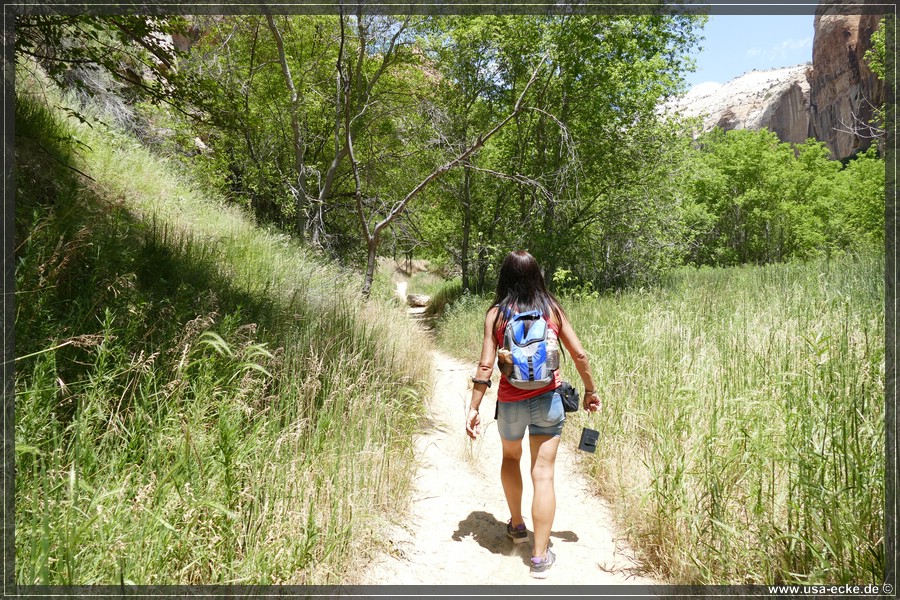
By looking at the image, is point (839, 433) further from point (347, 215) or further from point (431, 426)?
point (347, 215)

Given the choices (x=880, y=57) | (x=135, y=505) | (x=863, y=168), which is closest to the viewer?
(x=135, y=505)

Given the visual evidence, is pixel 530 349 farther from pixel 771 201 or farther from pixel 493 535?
pixel 771 201

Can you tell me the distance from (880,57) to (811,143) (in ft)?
109

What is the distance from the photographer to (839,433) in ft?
8.95

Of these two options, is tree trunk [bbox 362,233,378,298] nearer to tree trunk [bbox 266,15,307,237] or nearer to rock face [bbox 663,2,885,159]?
tree trunk [bbox 266,15,307,237]

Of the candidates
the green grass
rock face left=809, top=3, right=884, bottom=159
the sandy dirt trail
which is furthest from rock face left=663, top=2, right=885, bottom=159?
the sandy dirt trail

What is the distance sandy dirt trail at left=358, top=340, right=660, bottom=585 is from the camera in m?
3.18

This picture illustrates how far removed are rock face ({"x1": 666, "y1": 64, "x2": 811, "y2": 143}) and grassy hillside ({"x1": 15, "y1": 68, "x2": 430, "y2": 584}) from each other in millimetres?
86388

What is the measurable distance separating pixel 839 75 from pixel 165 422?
91531 mm

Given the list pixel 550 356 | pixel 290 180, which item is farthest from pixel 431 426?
pixel 290 180

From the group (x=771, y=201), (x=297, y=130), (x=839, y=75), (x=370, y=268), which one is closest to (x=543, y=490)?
(x=370, y=268)

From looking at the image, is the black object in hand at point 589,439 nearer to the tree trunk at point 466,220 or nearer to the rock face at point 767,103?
the tree trunk at point 466,220

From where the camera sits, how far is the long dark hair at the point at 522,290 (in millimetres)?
3387

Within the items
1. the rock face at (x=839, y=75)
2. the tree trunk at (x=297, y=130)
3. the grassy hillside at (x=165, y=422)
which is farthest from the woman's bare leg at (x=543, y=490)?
the rock face at (x=839, y=75)
